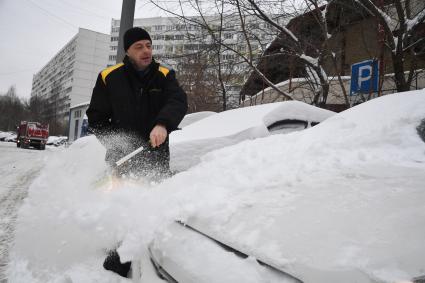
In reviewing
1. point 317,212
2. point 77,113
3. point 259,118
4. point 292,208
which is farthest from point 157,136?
point 77,113

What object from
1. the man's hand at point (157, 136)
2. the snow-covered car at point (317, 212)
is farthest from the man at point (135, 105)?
the snow-covered car at point (317, 212)

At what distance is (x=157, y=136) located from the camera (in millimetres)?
2363

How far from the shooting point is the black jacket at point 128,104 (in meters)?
2.74

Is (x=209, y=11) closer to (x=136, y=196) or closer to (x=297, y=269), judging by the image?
(x=136, y=196)

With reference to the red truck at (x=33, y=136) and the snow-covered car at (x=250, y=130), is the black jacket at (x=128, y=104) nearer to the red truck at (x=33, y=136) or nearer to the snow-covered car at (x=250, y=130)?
the snow-covered car at (x=250, y=130)

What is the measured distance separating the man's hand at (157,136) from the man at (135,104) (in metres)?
0.23

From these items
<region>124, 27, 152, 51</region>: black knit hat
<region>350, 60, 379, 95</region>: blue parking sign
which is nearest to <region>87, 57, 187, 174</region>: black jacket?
<region>124, 27, 152, 51</region>: black knit hat

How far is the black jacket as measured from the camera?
274 cm

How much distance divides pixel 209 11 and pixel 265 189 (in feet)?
25.5

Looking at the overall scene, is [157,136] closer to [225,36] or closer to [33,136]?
[225,36]

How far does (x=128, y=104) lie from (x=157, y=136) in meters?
0.53

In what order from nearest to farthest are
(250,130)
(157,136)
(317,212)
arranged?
(317,212)
(157,136)
(250,130)

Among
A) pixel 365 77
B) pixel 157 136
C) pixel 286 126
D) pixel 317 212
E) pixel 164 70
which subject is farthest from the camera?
pixel 365 77

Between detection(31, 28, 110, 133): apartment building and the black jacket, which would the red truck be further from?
detection(31, 28, 110, 133): apartment building
